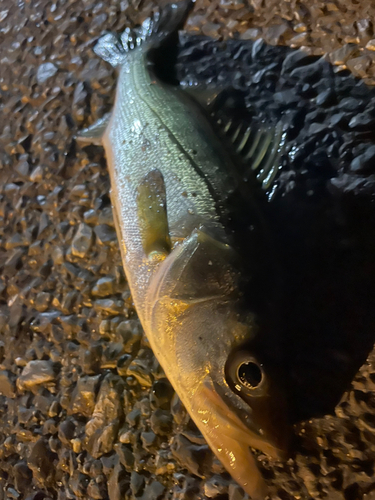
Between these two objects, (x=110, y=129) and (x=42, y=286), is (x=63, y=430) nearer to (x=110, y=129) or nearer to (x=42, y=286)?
(x=42, y=286)

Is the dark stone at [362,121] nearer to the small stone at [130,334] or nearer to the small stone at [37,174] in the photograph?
the small stone at [130,334]

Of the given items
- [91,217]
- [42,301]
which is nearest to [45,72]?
[91,217]

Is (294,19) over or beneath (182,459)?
over

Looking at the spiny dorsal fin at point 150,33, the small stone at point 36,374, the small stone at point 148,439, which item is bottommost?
the small stone at point 148,439

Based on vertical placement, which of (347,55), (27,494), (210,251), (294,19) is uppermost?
(294,19)

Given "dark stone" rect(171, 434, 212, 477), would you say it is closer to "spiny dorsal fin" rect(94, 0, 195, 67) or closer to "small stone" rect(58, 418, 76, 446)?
"small stone" rect(58, 418, 76, 446)

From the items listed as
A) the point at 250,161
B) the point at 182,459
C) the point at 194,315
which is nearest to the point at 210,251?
the point at 194,315

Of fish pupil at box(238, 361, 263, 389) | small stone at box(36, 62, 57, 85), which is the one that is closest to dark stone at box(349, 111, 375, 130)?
fish pupil at box(238, 361, 263, 389)

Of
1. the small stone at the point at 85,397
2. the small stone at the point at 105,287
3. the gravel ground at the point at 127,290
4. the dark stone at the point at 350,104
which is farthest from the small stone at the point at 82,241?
the dark stone at the point at 350,104
